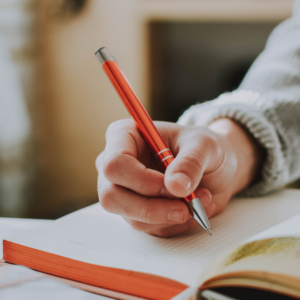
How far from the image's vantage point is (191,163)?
0.28m

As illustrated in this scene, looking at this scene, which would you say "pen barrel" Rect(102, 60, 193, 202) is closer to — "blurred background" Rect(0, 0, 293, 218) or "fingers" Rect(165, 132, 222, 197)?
"fingers" Rect(165, 132, 222, 197)

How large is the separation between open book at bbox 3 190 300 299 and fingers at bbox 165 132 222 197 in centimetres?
6

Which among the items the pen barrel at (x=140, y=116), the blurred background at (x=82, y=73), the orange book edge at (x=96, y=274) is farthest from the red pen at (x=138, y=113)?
the blurred background at (x=82, y=73)

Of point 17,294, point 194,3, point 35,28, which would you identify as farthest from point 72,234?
point 35,28

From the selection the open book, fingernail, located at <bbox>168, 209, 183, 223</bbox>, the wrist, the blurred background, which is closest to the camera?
the open book

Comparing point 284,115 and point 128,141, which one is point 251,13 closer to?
point 284,115

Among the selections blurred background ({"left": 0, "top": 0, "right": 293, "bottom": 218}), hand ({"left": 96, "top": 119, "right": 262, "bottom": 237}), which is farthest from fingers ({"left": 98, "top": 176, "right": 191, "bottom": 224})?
blurred background ({"left": 0, "top": 0, "right": 293, "bottom": 218})

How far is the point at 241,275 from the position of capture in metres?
0.18

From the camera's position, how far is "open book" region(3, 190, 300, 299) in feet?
0.60

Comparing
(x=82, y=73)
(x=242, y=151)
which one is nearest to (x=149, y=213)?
(x=242, y=151)

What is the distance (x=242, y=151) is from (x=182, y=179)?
21 cm

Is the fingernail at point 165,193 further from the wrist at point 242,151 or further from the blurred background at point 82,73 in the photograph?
the blurred background at point 82,73

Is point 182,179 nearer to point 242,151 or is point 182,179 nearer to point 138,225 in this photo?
point 138,225

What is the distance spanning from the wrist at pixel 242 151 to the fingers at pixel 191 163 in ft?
0.34
